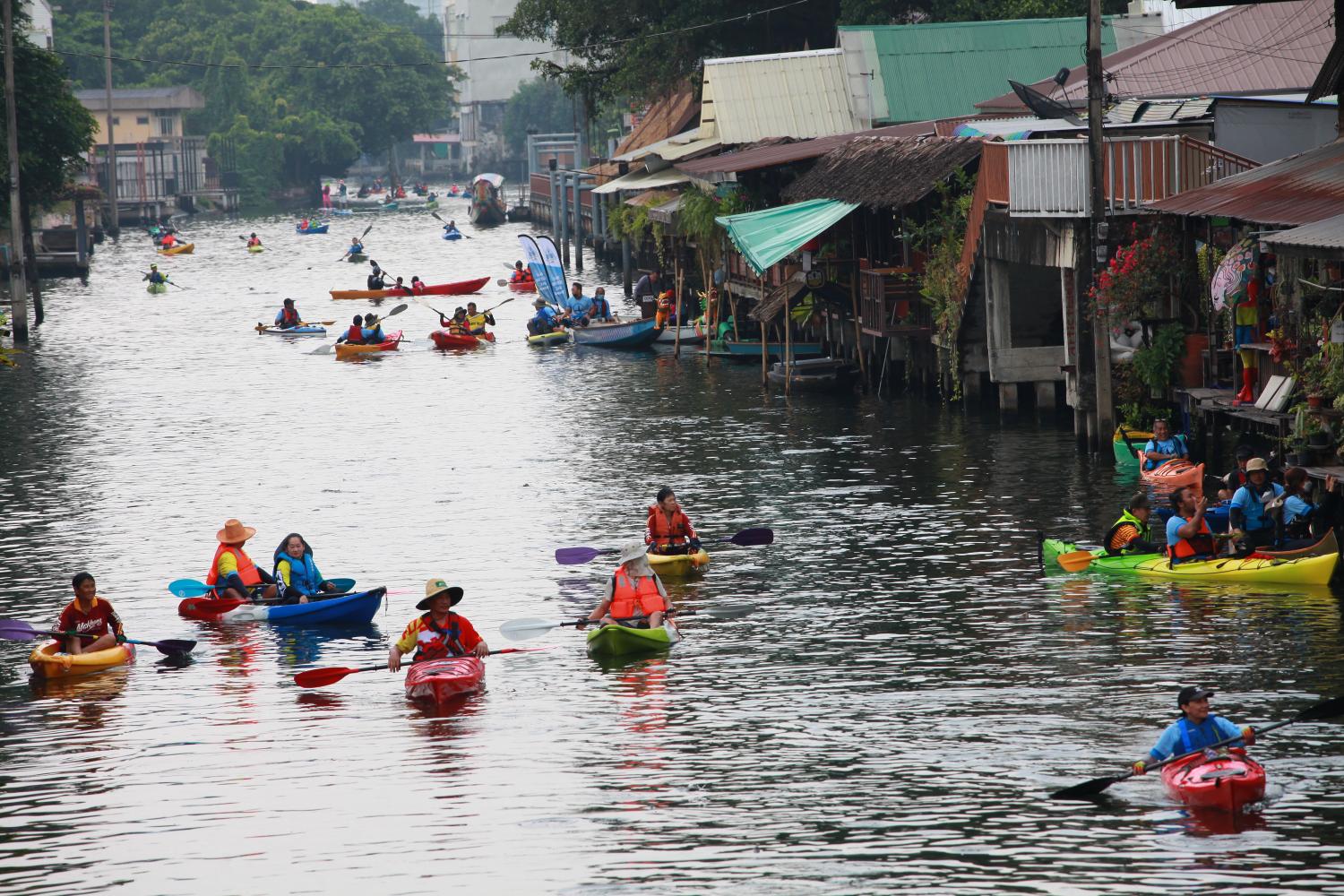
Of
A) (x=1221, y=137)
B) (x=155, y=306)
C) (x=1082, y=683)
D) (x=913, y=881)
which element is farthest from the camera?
(x=155, y=306)

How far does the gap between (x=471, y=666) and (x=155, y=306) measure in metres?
56.3

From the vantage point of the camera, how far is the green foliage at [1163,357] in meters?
29.6

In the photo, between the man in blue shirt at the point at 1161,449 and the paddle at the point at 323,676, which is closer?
the paddle at the point at 323,676

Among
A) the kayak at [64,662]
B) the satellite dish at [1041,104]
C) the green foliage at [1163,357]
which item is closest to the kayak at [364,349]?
the satellite dish at [1041,104]

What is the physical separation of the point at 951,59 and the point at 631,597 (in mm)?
37015

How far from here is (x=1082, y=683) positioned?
17859mm

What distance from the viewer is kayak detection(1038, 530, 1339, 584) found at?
70.1ft

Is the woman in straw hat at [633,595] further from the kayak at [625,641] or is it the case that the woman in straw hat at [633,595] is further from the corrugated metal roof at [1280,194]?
the corrugated metal roof at [1280,194]

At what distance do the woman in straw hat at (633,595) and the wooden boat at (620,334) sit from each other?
108ft

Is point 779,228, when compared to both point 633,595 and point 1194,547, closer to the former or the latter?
point 1194,547

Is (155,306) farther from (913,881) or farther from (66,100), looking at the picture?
(913,881)

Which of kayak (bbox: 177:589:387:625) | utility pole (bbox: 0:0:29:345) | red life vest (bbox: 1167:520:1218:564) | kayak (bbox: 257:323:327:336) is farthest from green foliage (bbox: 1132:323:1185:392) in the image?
utility pole (bbox: 0:0:29:345)

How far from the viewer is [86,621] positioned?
20547mm

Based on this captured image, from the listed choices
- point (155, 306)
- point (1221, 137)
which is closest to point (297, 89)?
point (155, 306)
